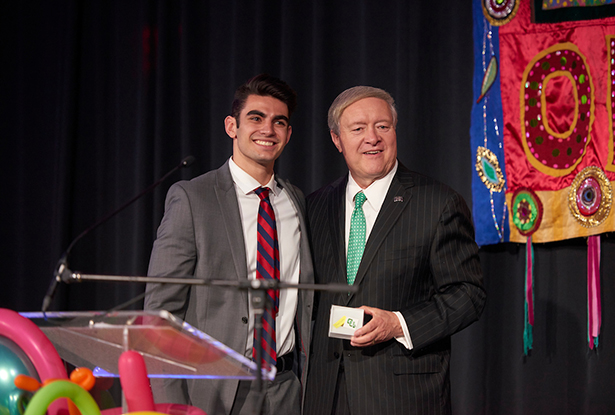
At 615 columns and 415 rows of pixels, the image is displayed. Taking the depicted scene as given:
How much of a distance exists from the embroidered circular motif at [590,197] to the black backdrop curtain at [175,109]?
1.21ft

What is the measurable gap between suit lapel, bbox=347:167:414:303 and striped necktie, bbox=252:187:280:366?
302mm

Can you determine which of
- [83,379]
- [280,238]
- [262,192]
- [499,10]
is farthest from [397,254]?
[499,10]

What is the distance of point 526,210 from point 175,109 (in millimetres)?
2253

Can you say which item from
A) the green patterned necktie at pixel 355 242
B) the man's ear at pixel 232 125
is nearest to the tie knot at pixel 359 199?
the green patterned necktie at pixel 355 242

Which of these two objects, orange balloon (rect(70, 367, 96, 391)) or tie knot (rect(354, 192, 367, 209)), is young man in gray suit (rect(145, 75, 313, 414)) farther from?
orange balloon (rect(70, 367, 96, 391))

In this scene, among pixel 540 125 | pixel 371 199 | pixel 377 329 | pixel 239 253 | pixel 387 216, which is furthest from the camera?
pixel 540 125

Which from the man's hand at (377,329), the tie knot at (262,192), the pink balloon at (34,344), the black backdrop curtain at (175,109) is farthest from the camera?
the black backdrop curtain at (175,109)

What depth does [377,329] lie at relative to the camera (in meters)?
1.92

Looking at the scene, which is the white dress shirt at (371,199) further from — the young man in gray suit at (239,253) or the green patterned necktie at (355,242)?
the young man in gray suit at (239,253)

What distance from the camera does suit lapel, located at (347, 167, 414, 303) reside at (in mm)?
2123

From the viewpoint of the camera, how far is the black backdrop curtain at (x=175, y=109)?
320 cm

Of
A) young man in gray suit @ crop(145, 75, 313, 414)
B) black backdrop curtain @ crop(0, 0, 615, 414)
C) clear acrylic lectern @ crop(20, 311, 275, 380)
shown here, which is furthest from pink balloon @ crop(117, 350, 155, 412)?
black backdrop curtain @ crop(0, 0, 615, 414)

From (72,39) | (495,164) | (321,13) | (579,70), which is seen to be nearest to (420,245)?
(495,164)

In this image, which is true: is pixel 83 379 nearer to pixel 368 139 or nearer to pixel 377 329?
pixel 377 329
